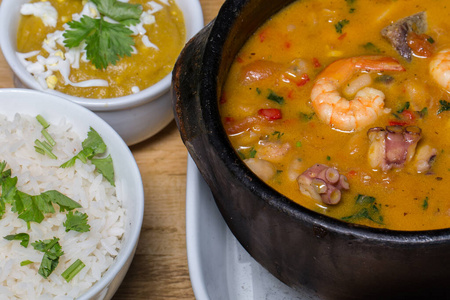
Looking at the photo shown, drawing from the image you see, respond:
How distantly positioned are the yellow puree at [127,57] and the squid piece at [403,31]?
2.91 ft


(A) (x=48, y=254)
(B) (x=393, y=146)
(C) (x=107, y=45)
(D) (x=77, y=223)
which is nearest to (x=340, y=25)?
(B) (x=393, y=146)

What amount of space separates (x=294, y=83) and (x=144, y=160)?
2.85 feet

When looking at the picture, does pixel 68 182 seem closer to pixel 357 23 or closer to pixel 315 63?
pixel 315 63

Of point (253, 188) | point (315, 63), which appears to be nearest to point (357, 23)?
point (315, 63)

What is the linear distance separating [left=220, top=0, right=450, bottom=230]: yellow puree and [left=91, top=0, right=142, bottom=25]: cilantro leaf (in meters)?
0.70

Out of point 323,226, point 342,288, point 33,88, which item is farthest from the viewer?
point 33,88

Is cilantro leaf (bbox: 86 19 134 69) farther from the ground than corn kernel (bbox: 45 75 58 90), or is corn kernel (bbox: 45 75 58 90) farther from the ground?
cilantro leaf (bbox: 86 19 134 69)

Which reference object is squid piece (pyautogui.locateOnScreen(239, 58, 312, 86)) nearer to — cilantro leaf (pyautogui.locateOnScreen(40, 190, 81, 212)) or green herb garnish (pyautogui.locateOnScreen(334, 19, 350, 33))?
green herb garnish (pyautogui.locateOnScreen(334, 19, 350, 33))

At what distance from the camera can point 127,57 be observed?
2.66 m

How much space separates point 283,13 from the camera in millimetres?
2291

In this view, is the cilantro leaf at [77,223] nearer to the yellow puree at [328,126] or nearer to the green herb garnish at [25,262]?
the green herb garnish at [25,262]

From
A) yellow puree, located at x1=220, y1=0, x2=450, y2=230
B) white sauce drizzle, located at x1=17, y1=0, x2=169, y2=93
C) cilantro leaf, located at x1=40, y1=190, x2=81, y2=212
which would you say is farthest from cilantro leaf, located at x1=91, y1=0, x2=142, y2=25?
cilantro leaf, located at x1=40, y1=190, x2=81, y2=212

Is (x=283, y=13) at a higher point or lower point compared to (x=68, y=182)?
higher

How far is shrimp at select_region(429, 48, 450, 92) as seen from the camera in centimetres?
208
